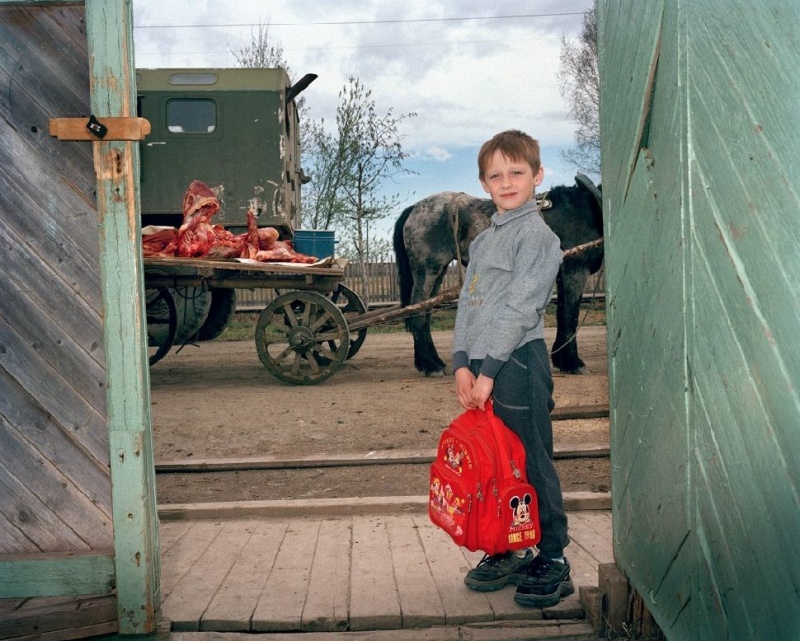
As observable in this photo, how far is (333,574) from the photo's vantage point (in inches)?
127

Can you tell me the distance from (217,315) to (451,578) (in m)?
8.69

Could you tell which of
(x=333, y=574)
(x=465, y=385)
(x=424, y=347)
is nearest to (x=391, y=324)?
(x=424, y=347)

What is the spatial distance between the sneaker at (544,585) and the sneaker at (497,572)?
10 centimetres

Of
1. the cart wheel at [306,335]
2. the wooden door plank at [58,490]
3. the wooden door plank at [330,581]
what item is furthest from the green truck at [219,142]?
the wooden door plank at [58,490]

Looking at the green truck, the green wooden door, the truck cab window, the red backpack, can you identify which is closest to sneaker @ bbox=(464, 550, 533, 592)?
the red backpack

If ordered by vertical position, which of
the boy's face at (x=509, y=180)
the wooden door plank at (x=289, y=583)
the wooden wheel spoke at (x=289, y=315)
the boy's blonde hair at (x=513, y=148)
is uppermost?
the boy's blonde hair at (x=513, y=148)

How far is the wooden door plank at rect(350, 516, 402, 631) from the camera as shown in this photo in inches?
110

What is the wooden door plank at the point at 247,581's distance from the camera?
2.80m

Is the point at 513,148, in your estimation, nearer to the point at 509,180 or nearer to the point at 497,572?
the point at 509,180

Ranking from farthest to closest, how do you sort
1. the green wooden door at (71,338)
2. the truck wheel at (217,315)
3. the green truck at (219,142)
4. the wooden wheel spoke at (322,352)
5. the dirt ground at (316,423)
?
1. the truck wheel at (217,315)
2. the green truck at (219,142)
3. the wooden wheel spoke at (322,352)
4. the dirt ground at (316,423)
5. the green wooden door at (71,338)

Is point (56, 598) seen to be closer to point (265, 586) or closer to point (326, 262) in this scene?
point (265, 586)

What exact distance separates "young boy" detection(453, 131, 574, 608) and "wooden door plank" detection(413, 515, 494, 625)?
0.51 ft

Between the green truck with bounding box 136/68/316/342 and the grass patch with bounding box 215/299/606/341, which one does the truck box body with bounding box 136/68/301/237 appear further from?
the grass patch with bounding box 215/299/606/341

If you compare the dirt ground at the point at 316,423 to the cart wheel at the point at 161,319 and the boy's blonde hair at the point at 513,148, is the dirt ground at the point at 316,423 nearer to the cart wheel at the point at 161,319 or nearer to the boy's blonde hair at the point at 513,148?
the cart wheel at the point at 161,319
